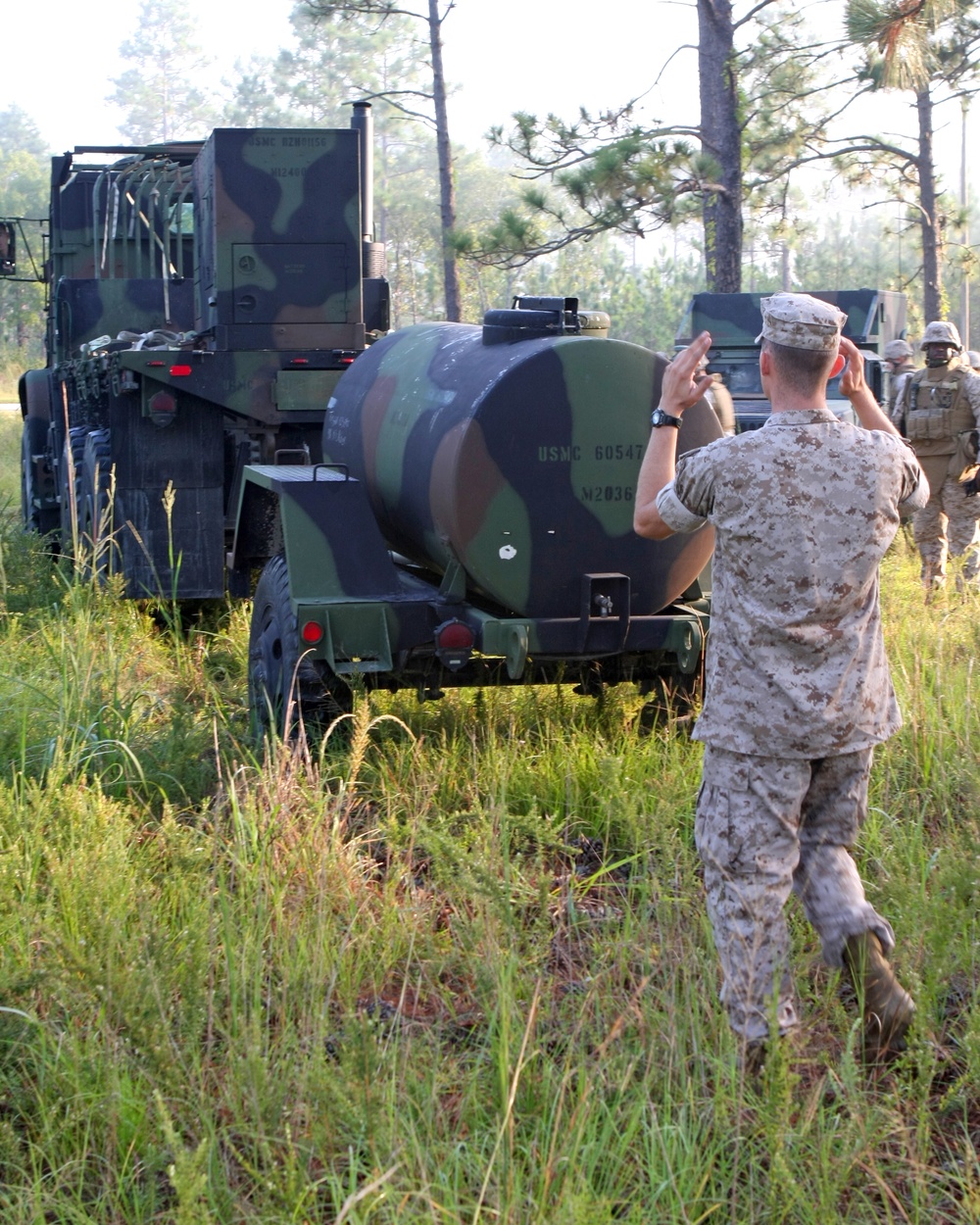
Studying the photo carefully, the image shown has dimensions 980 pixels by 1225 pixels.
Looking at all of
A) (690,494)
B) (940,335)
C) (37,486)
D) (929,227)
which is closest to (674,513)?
(690,494)

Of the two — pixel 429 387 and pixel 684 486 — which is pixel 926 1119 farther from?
pixel 429 387

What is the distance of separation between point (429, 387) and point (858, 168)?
15116 mm

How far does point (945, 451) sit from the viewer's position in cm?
944

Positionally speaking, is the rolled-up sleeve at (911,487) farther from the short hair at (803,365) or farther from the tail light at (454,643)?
the tail light at (454,643)

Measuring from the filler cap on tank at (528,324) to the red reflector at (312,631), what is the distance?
3.81ft

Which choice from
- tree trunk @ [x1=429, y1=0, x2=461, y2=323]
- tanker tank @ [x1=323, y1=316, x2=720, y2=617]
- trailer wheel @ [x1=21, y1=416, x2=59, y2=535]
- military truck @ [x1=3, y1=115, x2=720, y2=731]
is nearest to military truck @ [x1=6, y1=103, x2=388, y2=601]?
military truck @ [x1=3, y1=115, x2=720, y2=731]

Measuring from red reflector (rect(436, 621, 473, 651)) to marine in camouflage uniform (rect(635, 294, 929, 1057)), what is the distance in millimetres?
1693

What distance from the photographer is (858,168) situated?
1856 cm

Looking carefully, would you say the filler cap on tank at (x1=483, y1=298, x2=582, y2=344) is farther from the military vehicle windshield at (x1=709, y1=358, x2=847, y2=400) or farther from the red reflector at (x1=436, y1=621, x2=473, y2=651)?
the military vehicle windshield at (x1=709, y1=358, x2=847, y2=400)

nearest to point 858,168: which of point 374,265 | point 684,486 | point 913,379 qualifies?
point 913,379

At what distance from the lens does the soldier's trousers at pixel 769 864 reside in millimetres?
2955

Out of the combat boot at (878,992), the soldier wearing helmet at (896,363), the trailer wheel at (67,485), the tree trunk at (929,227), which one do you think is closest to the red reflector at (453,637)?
the combat boot at (878,992)

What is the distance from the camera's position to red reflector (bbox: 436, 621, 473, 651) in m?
4.69

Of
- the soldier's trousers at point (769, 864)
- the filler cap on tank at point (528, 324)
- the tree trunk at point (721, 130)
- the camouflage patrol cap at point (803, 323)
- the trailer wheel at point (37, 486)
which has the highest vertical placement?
the tree trunk at point (721, 130)
